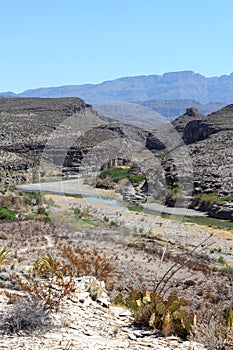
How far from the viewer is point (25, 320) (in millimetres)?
6223

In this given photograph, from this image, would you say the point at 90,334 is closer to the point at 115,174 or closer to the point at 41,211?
the point at 41,211

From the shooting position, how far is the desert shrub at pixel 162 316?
641cm

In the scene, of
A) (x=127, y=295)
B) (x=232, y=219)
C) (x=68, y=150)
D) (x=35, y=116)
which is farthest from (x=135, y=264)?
(x=35, y=116)

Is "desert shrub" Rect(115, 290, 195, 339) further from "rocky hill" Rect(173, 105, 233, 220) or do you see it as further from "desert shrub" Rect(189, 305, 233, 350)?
"rocky hill" Rect(173, 105, 233, 220)

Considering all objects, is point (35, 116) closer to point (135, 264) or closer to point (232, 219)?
point (232, 219)

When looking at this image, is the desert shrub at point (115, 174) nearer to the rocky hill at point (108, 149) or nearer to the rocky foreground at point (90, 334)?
the rocky hill at point (108, 149)

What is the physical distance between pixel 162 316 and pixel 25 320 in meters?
1.99

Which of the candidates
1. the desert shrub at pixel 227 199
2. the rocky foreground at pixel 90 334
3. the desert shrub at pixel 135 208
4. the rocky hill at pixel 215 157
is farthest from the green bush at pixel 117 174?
the rocky foreground at pixel 90 334

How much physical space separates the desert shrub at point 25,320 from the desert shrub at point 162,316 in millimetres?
1411

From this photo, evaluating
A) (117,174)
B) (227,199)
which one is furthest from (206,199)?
(117,174)

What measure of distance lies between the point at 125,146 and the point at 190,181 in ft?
26.3

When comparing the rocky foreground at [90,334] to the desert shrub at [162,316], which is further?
the desert shrub at [162,316]

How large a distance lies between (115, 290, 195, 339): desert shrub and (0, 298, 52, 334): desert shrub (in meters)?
1.41

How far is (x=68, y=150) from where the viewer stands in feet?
181
